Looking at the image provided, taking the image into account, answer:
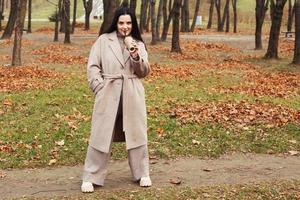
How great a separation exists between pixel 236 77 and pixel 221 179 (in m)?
10.6

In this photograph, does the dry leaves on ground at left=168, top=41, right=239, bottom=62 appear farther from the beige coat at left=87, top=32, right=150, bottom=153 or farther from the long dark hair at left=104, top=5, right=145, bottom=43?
the beige coat at left=87, top=32, right=150, bottom=153

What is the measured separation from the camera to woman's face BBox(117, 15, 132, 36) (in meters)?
6.69

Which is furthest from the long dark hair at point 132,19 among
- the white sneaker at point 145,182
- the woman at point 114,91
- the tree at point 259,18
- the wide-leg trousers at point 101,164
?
the tree at point 259,18

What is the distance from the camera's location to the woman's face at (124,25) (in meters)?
6.69

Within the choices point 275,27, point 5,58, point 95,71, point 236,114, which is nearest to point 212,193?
point 95,71

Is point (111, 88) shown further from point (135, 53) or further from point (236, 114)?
point (236, 114)

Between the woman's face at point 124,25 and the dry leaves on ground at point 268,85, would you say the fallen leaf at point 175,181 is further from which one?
the dry leaves on ground at point 268,85

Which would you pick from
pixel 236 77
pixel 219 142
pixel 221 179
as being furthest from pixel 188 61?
pixel 221 179

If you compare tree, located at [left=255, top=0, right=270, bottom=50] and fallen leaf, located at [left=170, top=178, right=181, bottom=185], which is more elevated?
tree, located at [left=255, top=0, right=270, bottom=50]

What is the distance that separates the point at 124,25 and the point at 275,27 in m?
17.4

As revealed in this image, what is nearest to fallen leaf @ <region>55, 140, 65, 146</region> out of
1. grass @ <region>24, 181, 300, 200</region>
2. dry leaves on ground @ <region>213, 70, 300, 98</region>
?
grass @ <region>24, 181, 300, 200</region>

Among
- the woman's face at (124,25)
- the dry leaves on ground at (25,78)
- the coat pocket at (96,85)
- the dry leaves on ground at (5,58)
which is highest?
the woman's face at (124,25)

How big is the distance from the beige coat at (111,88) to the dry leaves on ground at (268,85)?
314 inches

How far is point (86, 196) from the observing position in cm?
665
